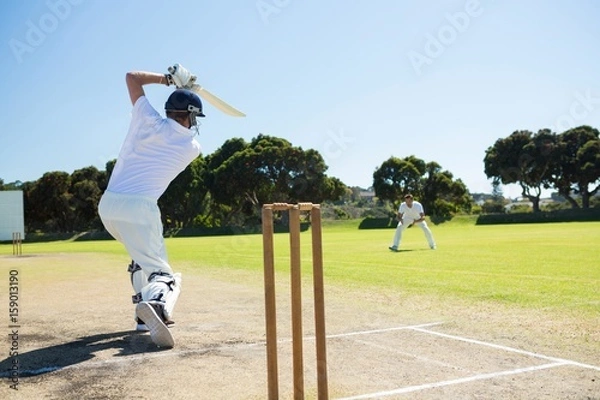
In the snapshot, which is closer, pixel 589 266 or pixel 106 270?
pixel 589 266

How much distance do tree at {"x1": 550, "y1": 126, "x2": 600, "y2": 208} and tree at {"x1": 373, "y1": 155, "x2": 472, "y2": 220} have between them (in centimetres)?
1107

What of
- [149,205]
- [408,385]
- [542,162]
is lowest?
[408,385]

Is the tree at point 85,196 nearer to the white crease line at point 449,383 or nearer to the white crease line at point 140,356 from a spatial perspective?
the white crease line at point 140,356

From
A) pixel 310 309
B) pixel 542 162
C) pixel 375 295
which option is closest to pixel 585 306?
pixel 375 295

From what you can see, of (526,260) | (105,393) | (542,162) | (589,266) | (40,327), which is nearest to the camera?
(105,393)

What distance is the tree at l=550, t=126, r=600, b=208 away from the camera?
6318 centimetres

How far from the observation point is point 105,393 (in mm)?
3971

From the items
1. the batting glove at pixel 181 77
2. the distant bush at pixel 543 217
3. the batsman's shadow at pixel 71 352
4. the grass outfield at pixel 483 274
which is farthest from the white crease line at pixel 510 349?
the distant bush at pixel 543 217

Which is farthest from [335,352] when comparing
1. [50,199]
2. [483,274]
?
[50,199]

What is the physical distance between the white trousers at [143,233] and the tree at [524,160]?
63.8 meters

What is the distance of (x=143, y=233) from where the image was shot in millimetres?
5527

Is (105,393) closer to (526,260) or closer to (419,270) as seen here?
(419,270)

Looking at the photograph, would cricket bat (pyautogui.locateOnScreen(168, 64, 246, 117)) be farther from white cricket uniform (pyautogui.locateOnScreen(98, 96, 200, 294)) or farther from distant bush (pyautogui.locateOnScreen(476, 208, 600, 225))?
distant bush (pyautogui.locateOnScreen(476, 208, 600, 225))

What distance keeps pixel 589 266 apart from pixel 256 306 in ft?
25.4
